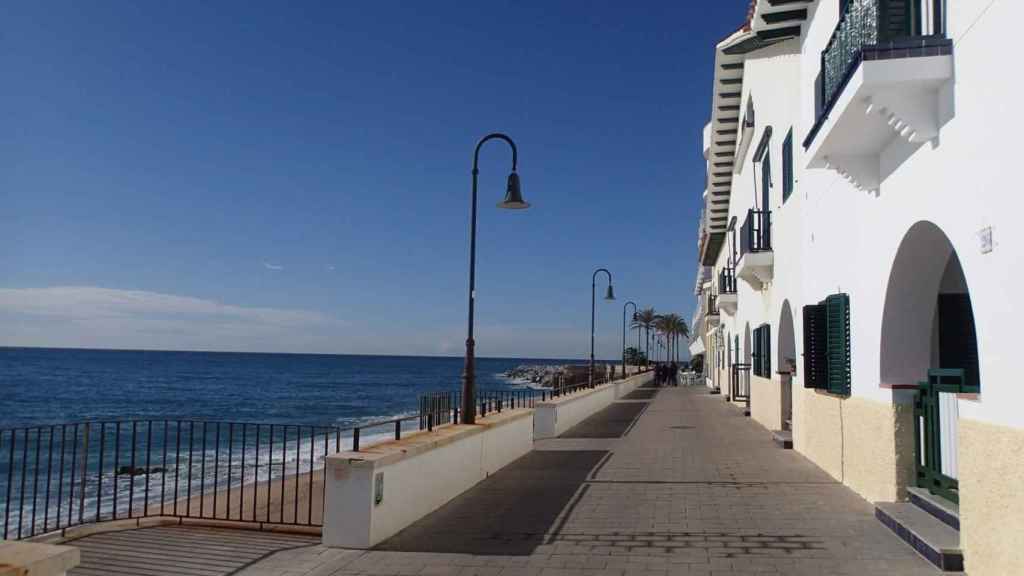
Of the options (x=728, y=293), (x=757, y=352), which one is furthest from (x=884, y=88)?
(x=728, y=293)

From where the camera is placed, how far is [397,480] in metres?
8.20

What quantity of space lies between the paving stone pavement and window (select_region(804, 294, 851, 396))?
1.33 metres

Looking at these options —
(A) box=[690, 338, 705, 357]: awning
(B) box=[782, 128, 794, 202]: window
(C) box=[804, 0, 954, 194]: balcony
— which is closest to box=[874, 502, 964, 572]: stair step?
(C) box=[804, 0, 954, 194]: balcony

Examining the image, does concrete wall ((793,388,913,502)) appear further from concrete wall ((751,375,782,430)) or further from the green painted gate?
concrete wall ((751,375,782,430))

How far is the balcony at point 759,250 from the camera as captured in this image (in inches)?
656

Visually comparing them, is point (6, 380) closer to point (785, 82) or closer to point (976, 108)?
point (785, 82)

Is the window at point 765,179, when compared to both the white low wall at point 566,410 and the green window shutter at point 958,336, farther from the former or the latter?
the green window shutter at point 958,336

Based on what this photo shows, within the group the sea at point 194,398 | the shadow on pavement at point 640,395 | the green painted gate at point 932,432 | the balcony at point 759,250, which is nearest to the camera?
the green painted gate at point 932,432

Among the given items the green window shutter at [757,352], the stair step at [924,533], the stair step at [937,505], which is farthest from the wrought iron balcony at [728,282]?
the stair step at [924,533]

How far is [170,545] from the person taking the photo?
25.0 feet

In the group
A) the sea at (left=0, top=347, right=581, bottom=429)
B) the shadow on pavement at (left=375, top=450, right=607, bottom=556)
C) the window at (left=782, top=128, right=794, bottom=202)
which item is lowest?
the sea at (left=0, top=347, right=581, bottom=429)

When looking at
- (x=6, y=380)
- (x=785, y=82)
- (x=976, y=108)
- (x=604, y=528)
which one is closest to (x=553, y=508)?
(x=604, y=528)

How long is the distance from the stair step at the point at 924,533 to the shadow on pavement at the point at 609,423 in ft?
33.2

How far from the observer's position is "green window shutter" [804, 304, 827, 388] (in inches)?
430
